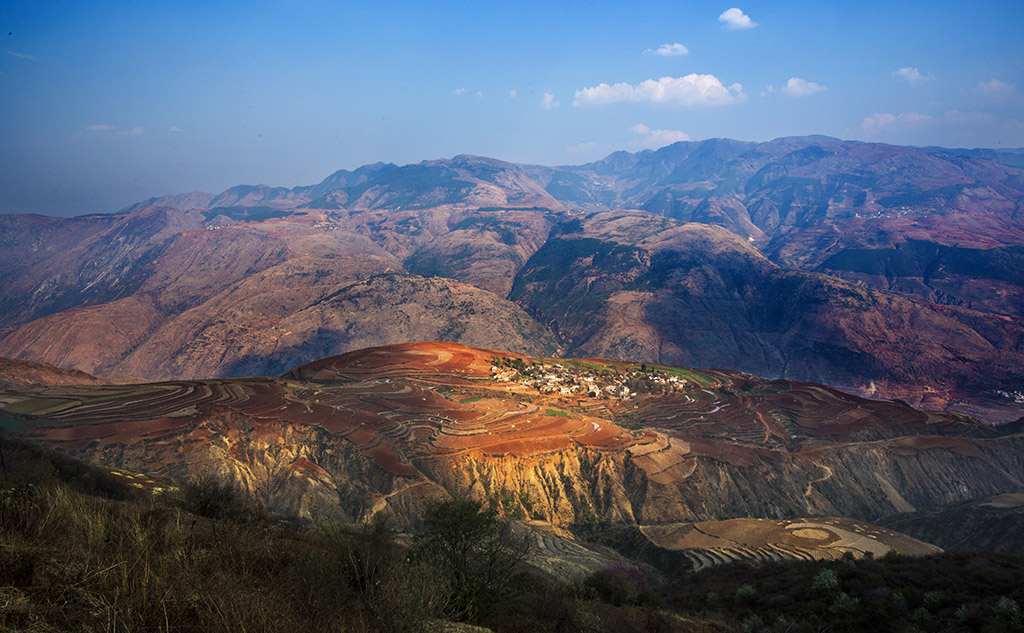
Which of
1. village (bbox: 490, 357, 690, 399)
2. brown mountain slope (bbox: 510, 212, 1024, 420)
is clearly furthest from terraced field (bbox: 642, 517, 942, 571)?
brown mountain slope (bbox: 510, 212, 1024, 420)

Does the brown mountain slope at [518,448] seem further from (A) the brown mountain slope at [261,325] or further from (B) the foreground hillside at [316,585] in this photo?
(A) the brown mountain slope at [261,325]

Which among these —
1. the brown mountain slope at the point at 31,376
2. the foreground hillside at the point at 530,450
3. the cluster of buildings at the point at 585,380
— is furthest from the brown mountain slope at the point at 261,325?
the foreground hillside at the point at 530,450

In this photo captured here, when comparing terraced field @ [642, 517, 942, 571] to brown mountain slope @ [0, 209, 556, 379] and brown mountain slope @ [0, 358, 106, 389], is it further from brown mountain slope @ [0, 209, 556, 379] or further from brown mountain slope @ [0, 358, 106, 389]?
brown mountain slope @ [0, 209, 556, 379]

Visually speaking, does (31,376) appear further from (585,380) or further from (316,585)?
(316,585)

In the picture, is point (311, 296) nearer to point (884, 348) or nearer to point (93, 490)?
point (93, 490)

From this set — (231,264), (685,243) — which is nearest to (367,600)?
(685,243)

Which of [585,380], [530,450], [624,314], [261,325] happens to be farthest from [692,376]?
[261,325]
